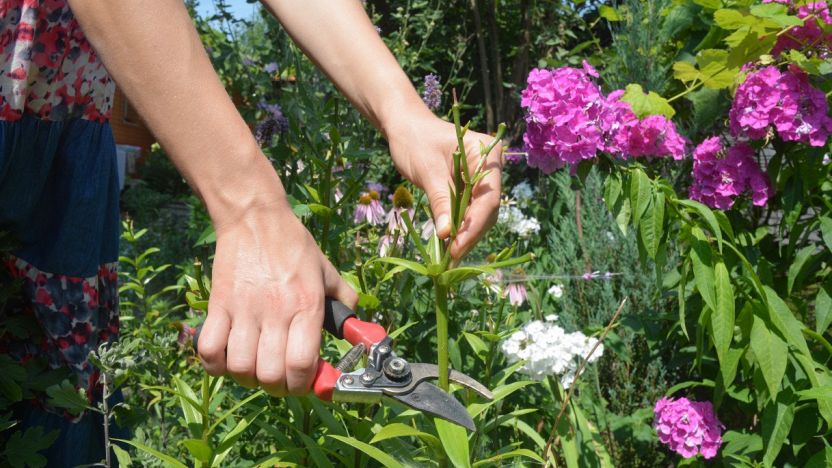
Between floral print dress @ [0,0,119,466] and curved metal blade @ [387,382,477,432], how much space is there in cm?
69

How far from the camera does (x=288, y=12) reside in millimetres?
1269

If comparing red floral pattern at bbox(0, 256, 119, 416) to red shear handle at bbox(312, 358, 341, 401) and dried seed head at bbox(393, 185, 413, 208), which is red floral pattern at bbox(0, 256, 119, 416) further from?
dried seed head at bbox(393, 185, 413, 208)

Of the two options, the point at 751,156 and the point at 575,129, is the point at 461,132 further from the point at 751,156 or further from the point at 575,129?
the point at 751,156

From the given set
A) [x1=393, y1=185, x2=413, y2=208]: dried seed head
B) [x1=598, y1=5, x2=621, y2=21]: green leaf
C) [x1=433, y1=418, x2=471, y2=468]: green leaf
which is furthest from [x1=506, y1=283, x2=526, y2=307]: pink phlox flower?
[x1=598, y1=5, x2=621, y2=21]: green leaf

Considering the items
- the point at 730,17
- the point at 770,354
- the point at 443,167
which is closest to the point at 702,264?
the point at 770,354

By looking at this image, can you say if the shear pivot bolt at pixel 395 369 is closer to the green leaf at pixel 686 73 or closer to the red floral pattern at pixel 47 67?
the red floral pattern at pixel 47 67

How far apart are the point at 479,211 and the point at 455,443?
1.17 feet

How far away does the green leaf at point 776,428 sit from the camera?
5.98ft

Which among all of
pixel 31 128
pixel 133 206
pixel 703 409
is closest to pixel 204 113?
pixel 31 128

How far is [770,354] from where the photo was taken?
1.75 metres

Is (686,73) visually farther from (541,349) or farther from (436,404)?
(436,404)

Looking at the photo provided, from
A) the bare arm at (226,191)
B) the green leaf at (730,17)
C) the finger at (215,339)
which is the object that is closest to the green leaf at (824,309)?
the green leaf at (730,17)

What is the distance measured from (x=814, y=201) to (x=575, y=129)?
36.6 inches

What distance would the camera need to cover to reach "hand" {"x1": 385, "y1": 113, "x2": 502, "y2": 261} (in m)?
1.09
